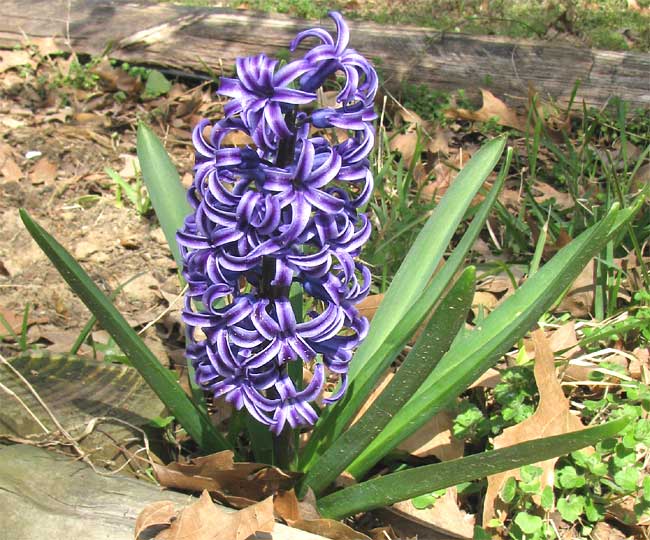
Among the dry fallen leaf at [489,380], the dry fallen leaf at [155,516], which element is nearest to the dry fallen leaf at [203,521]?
the dry fallen leaf at [155,516]

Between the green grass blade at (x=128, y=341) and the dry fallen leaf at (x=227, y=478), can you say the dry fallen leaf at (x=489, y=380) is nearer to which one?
the dry fallen leaf at (x=227, y=478)

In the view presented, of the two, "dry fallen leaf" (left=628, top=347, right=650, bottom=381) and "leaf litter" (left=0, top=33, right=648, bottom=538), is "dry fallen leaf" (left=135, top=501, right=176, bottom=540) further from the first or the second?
"dry fallen leaf" (left=628, top=347, right=650, bottom=381)

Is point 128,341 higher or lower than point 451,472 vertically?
higher

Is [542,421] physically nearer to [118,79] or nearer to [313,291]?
[313,291]

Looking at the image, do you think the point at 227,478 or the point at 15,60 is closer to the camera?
the point at 227,478

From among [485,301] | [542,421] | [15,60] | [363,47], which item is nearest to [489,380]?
[542,421]

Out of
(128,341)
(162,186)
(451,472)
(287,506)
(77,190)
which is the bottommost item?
(77,190)
